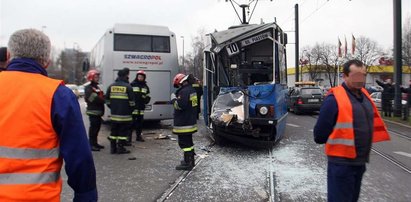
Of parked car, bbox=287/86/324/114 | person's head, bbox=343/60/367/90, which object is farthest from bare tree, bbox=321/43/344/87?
person's head, bbox=343/60/367/90

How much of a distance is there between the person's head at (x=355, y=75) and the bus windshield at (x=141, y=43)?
10.6 metres

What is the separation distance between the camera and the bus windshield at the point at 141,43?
13.9 metres

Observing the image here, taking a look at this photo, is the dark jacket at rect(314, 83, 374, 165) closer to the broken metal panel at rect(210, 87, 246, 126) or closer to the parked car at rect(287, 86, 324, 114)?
the broken metal panel at rect(210, 87, 246, 126)

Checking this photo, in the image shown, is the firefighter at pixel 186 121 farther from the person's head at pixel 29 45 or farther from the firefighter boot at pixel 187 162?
the person's head at pixel 29 45

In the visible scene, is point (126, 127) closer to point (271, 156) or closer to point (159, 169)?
point (159, 169)

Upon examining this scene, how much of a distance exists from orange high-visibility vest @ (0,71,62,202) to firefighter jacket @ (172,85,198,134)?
18.3 ft

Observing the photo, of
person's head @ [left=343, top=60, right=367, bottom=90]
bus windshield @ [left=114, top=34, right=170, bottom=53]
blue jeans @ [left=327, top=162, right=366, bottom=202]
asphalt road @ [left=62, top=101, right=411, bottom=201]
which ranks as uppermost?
bus windshield @ [left=114, top=34, right=170, bottom=53]

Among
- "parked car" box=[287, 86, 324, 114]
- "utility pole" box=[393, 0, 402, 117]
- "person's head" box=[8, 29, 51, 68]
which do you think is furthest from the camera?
"parked car" box=[287, 86, 324, 114]

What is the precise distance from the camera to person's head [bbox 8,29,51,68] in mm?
2510

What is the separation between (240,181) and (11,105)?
5043mm

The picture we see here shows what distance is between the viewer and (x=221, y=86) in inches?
454

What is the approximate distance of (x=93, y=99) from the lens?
9.86 metres

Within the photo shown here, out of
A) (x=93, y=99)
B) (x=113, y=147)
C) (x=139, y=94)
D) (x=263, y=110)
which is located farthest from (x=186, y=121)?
(x=139, y=94)

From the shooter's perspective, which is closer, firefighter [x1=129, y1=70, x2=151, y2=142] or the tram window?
the tram window
